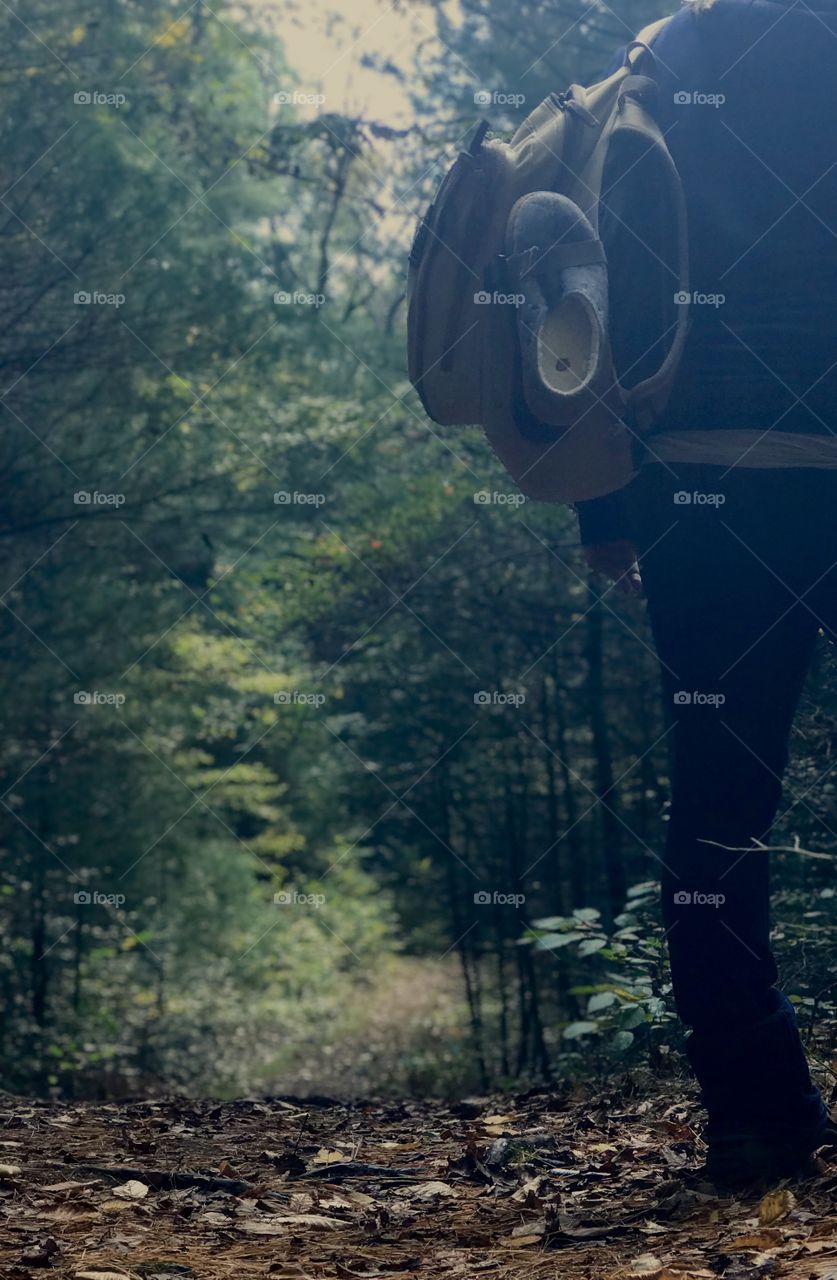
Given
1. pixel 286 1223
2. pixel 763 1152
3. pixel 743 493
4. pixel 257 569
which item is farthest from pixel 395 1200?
pixel 257 569

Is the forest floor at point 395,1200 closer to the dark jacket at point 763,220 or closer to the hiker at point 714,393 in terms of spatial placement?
the hiker at point 714,393

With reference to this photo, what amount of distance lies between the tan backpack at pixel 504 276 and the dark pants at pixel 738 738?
7.7 inches

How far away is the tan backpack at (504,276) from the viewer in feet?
8.50

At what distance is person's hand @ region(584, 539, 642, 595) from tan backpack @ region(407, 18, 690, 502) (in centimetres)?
30

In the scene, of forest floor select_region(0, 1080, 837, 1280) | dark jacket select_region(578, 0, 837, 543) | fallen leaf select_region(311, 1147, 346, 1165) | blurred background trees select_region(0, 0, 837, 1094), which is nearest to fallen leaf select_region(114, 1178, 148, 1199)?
forest floor select_region(0, 1080, 837, 1280)

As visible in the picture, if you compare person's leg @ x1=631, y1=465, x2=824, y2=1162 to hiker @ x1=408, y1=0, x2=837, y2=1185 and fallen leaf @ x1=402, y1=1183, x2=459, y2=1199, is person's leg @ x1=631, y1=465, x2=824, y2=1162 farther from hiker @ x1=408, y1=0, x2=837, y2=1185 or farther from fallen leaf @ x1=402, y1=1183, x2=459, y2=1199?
fallen leaf @ x1=402, y1=1183, x2=459, y2=1199

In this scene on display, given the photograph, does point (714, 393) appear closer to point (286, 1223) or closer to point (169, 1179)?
point (286, 1223)

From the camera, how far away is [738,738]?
8.59 ft

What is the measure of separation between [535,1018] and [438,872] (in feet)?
13.4

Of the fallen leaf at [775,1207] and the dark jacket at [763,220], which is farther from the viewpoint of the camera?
the dark jacket at [763,220]

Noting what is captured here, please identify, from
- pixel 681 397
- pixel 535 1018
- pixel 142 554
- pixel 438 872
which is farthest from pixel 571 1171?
pixel 438 872

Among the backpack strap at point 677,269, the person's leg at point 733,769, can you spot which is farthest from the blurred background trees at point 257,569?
the backpack strap at point 677,269

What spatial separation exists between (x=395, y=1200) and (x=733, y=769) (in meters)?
1.28

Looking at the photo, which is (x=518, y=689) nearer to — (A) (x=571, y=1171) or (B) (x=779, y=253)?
(A) (x=571, y=1171)
